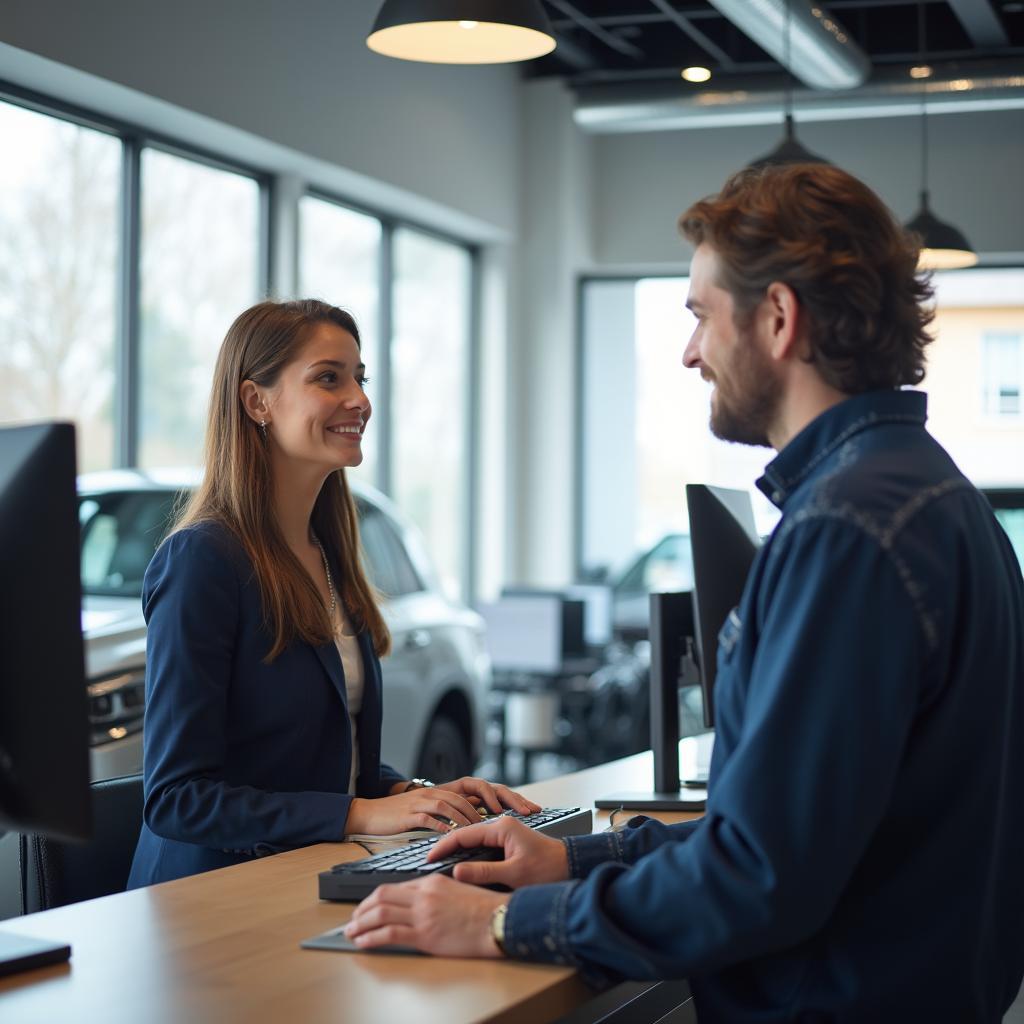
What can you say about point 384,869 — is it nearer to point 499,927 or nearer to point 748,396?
point 499,927

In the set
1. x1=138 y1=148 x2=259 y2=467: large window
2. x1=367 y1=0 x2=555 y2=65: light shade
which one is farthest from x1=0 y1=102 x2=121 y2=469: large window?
x1=367 y1=0 x2=555 y2=65: light shade

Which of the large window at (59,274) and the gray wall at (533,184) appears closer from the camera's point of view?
→ the large window at (59,274)

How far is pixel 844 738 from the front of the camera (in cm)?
135

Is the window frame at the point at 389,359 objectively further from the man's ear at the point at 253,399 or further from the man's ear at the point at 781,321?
the man's ear at the point at 781,321

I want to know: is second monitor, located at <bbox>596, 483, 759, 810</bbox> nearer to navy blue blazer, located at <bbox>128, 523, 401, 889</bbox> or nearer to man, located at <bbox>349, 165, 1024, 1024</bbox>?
navy blue blazer, located at <bbox>128, 523, 401, 889</bbox>

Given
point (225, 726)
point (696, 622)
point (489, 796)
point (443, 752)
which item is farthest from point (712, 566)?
point (443, 752)

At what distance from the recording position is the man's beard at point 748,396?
1.58 m

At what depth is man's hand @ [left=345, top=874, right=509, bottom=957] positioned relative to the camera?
1553 mm

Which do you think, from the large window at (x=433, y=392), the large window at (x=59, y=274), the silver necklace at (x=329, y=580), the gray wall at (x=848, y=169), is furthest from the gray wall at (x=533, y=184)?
the silver necklace at (x=329, y=580)

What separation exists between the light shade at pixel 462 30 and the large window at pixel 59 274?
207 centimetres

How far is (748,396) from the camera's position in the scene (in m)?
1.59

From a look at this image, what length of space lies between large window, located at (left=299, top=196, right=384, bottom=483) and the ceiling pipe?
7.12 ft

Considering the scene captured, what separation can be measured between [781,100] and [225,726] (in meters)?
6.45

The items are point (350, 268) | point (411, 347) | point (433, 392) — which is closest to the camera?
point (350, 268)
